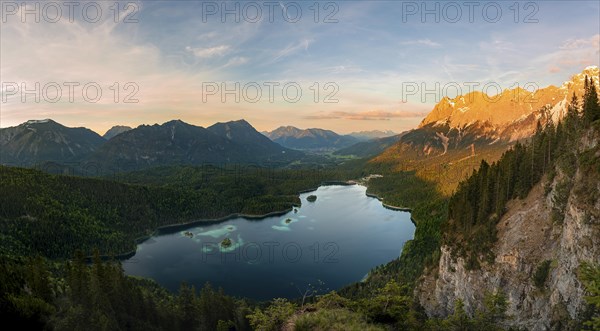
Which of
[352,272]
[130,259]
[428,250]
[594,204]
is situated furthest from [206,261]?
[594,204]

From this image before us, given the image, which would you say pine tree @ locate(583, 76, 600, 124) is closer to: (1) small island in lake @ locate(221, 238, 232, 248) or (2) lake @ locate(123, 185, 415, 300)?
(2) lake @ locate(123, 185, 415, 300)

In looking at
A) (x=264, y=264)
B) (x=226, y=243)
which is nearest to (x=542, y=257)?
(x=264, y=264)

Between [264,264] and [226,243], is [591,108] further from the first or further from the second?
[226,243]

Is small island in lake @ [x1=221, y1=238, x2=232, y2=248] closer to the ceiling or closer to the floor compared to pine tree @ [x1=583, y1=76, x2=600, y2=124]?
closer to the floor

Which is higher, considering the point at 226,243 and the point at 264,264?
the point at 226,243

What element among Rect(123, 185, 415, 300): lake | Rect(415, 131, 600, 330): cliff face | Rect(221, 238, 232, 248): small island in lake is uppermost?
Rect(415, 131, 600, 330): cliff face

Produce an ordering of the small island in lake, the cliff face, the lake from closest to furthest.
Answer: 1. the cliff face
2. the lake
3. the small island in lake

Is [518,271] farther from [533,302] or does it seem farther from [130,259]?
[130,259]

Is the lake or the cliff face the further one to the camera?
the lake

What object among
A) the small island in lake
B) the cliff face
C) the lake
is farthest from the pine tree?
the small island in lake
